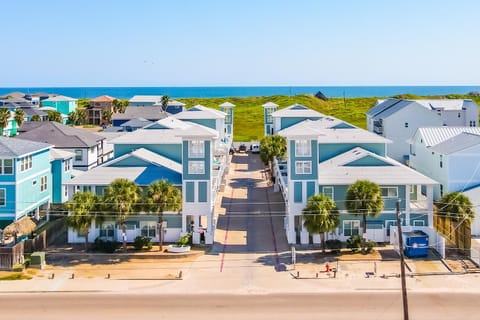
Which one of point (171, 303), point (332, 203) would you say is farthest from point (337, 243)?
point (171, 303)

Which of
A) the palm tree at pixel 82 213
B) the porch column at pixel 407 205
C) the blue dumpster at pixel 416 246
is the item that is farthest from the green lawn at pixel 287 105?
the blue dumpster at pixel 416 246

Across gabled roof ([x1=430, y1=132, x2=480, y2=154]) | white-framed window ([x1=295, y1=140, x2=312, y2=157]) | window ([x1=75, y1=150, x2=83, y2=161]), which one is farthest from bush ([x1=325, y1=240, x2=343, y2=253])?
window ([x1=75, y1=150, x2=83, y2=161])

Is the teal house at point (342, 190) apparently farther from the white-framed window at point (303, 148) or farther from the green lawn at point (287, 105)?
the green lawn at point (287, 105)

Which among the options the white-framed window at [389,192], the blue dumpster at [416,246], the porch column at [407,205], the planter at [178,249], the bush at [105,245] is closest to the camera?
the blue dumpster at [416,246]

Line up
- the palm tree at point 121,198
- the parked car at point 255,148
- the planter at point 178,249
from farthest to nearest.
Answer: the parked car at point 255,148 → the planter at point 178,249 → the palm tree at point 121,198

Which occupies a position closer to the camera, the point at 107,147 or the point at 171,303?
the point at 171,303

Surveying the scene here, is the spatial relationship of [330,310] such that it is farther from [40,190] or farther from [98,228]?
[40,190]
